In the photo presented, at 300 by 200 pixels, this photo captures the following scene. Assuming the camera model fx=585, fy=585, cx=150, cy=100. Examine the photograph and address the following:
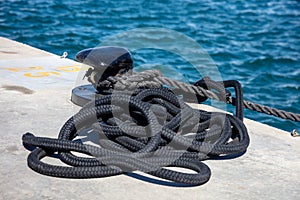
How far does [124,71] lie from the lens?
342 cm

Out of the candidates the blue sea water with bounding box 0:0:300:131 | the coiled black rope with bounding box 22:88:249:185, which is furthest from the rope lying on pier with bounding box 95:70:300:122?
the blue sea water with bounding box 0:0:300:131

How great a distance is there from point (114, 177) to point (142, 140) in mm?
303

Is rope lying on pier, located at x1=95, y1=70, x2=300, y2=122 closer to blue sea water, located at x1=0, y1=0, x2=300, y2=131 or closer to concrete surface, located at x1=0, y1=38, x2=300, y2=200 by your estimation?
concrete surface, located at x1=0, y1=38, x2=300, y2=200

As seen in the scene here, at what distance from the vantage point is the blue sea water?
7.68 metres

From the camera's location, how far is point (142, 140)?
282cm

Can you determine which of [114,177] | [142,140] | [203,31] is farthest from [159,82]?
[203,31]

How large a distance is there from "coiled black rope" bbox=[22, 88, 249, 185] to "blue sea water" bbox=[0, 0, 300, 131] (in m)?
3.00

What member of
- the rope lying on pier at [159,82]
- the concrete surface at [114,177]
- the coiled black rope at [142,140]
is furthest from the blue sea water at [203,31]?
the coiled black rope at [142,140]

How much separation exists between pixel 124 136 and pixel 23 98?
1099 mm

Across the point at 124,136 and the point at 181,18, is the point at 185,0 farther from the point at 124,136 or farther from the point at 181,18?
the point at 124,136

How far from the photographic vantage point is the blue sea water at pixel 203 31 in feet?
25.2

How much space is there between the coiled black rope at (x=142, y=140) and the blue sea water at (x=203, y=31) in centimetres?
300

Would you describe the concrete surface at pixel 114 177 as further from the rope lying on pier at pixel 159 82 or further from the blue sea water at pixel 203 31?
the blue sea water at pixel 203 31

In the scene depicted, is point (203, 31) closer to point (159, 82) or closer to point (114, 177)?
point (159, 82)
